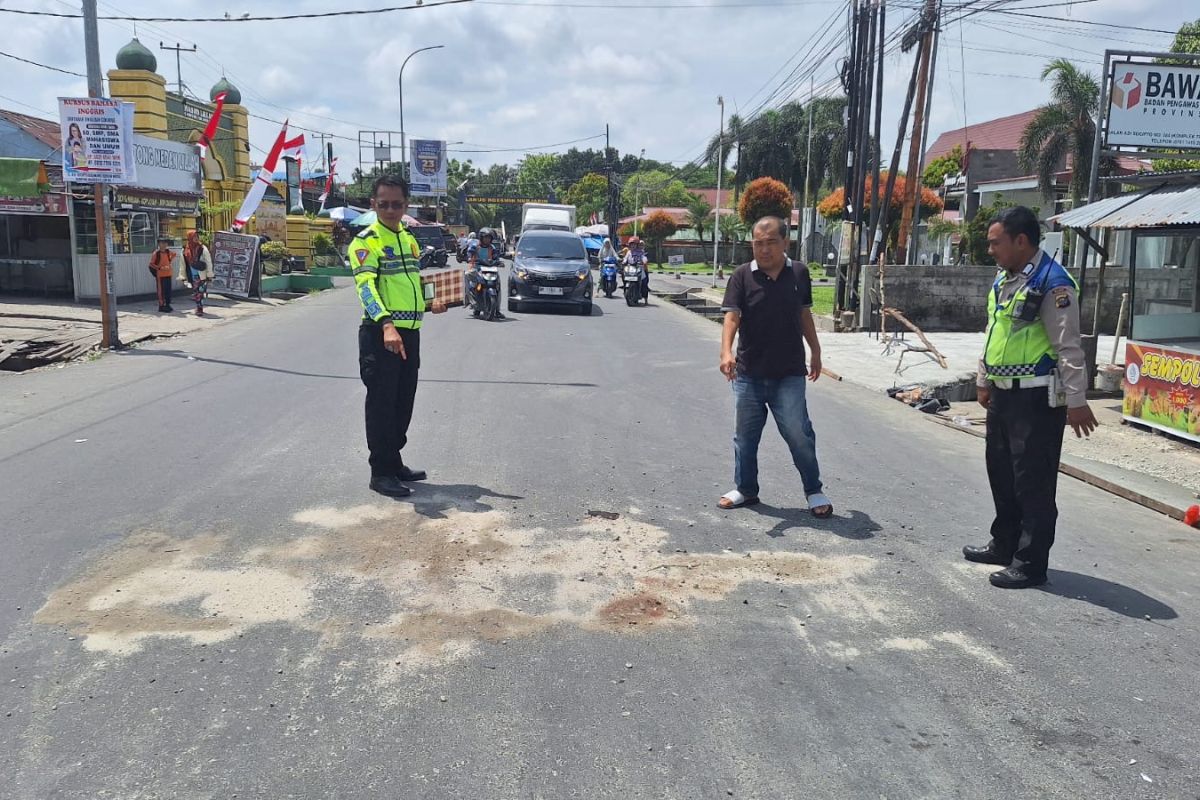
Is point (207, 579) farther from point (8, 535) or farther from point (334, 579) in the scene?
point (8, 535)

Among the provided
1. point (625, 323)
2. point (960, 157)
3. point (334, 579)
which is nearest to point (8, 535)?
point (334, 579)

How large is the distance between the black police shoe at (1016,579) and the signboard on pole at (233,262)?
67.8 ft

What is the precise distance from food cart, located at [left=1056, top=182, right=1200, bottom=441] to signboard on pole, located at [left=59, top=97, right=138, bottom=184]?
39.9 feet

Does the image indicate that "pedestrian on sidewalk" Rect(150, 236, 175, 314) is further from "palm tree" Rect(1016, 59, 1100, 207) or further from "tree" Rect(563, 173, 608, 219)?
"tree" Rect(563, 173, 608, 219)

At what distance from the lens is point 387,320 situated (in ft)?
18.7

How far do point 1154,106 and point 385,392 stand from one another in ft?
32.6

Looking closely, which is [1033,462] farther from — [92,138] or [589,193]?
[589,193]

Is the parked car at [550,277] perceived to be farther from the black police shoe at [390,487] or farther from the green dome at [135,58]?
the black police shoe at [390,487]

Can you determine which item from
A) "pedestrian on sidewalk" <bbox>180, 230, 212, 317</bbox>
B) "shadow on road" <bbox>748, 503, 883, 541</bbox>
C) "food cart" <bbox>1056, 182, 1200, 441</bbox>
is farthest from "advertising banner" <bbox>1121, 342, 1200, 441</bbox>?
"pedestrian on sidewalk" <bbox>180, 230, 212, 317</bbox>

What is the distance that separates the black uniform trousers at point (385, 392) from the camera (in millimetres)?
5859

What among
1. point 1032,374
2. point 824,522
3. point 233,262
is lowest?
point 824,522

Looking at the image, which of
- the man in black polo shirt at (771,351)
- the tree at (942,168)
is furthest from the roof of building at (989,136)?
the man in black polo shirt at (771,351)

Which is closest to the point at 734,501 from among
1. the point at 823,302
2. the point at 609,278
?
the point at 823,302

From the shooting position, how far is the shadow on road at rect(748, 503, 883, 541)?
5.38 meters
